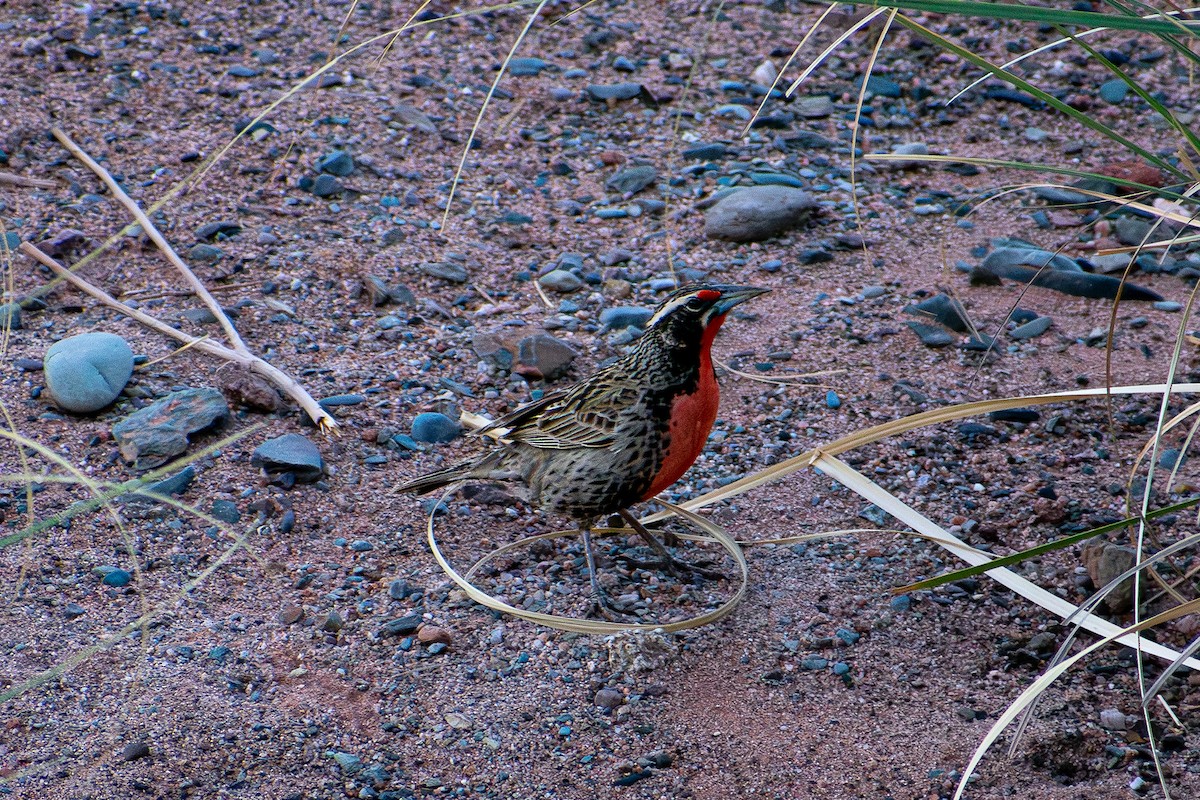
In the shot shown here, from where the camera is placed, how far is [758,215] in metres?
6.55

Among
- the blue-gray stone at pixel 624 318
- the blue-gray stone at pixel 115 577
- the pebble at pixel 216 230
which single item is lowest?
the blue-gray stone at pixel 115 577

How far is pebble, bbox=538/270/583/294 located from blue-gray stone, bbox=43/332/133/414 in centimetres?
206

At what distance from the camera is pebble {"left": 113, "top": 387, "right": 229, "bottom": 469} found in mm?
4789

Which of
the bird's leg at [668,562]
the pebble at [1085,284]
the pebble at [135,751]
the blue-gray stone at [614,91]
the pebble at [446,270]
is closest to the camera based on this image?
the pebble at [135,751]

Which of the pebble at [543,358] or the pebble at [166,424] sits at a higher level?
the pebble at [166,424]

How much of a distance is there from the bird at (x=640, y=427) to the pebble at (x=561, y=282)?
5.79ft

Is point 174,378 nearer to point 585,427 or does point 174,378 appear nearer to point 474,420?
point 474,420

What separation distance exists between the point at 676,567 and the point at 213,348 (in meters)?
2.35

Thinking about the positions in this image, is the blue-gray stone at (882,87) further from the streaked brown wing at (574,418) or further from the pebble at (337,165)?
the streaked brown wing at (574,418)

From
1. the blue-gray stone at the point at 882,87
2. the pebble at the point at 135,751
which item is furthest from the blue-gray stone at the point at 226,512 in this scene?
the blue-gray stone at the point at 882,87

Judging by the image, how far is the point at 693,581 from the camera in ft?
14.6

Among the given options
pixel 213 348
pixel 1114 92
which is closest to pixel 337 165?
pixel 213 348

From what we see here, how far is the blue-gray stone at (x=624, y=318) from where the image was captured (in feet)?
19.4

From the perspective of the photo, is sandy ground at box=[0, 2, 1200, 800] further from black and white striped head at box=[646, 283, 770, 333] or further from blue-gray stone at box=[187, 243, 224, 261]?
black and white striped head at box=[646, 283, 770, 333]
